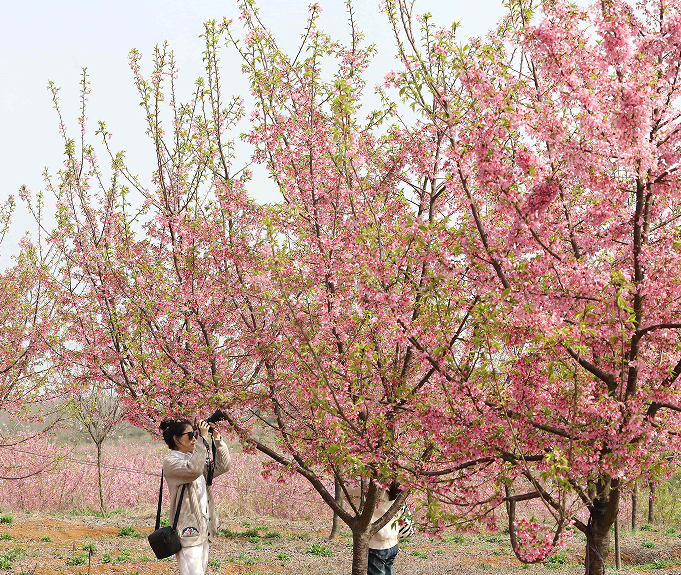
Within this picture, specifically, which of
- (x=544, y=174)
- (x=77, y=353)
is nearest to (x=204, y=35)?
(x=77, y=353)

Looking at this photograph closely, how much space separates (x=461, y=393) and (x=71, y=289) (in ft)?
20.9

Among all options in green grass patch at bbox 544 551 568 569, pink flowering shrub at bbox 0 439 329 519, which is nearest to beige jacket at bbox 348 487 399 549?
green grass patch at bbox 544 551 568 569

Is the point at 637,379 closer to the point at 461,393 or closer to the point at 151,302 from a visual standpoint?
the point at 461,393

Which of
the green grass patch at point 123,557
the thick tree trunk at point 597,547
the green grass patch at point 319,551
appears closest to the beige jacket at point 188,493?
the thick tree trunk at point 597,547

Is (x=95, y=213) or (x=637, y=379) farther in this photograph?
(x=95, y=213)

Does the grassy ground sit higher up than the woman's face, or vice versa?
the woman's face

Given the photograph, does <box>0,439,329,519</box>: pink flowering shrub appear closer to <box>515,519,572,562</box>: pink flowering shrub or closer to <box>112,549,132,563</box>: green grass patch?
<box>112,549,132,563</box>: green grass patch

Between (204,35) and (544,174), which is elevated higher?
(204,35)

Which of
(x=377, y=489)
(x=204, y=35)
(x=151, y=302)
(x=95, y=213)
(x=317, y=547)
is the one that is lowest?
(x=317, y=547)

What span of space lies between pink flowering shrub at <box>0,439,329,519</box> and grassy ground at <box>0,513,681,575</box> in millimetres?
4262

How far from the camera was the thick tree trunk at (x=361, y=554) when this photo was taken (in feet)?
24.7

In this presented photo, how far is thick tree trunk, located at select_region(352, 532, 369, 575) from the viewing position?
24.7 feet

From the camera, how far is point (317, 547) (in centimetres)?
1365

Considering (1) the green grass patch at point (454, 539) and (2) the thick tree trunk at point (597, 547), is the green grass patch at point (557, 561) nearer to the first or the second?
(1) the green grass patch at point (454, 539)
